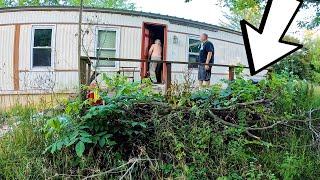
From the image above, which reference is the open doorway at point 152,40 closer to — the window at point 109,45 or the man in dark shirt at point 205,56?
the window at point 109,45

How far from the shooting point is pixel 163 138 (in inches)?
156

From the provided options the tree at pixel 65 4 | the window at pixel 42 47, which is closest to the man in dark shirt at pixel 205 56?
the window at pixel 42 47

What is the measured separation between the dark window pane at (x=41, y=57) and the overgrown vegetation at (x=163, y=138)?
7186 mm

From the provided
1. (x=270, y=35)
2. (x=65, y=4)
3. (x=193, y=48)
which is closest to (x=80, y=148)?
(x=270, y=35)

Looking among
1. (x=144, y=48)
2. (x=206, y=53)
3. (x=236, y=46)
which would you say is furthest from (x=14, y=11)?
(x=236, y=46)

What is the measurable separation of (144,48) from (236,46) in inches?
165

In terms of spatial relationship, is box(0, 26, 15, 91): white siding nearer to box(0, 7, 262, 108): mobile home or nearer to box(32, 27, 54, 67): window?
box(0, 7, 262, 108): mobile home

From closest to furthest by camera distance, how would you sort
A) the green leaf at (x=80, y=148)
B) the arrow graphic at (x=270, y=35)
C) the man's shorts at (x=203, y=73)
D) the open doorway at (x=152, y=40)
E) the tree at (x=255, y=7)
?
the green leaf at (x=80, y=148) < the arrow graphic at (x=270, y=35) < the tree at (x=255, y=7) < the man's shorts at (x=203, y=73) < the open doorway at (x=152, y=40)

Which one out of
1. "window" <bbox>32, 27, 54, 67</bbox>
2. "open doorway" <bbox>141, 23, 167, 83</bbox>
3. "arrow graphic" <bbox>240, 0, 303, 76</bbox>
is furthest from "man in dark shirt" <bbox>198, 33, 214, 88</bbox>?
"arrow graphic" <bbox>240, 0, 303, 76</bbox>

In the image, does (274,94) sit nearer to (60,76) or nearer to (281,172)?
(281,172)

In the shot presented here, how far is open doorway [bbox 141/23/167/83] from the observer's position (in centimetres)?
1201

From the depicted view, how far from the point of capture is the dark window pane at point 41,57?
11594 millimetres

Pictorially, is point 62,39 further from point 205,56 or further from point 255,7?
point 255,7

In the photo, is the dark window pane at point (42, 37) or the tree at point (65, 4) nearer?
the dark window pane at point (42, 37)
